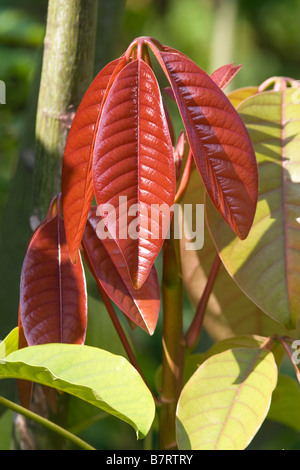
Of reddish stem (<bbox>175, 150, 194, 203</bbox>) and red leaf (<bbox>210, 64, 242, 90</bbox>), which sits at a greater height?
red leaf (<bbox>210, 64, 242, 90</bbox>)


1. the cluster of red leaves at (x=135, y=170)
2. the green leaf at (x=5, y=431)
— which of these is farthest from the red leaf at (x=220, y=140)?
the green leaf at (x=5, y=431)

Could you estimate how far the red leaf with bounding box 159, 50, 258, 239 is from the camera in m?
0.46

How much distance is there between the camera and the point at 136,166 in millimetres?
447

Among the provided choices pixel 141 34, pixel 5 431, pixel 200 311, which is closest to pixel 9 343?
pixel 200 311

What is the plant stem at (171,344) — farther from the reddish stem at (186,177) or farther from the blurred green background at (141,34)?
the blurred green background at (141,34)

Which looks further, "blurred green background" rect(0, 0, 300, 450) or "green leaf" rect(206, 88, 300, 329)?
"blurred green background" rect(0, 0, 300, 450)

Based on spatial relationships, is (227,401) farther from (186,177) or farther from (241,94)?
(241,94)

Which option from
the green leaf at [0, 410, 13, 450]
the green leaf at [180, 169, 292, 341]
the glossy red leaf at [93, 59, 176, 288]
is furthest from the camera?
the green leaf at [0, 410, 13, 450]

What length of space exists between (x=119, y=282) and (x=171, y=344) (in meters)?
0.11

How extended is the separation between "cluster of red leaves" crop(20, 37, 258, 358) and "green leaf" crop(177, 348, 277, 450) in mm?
81

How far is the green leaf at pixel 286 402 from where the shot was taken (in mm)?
742

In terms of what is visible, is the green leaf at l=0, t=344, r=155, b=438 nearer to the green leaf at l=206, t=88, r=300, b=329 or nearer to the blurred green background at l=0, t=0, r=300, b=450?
the green leaf at l=206, t=88, r=300, b=329

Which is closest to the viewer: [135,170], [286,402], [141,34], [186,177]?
[135,170]

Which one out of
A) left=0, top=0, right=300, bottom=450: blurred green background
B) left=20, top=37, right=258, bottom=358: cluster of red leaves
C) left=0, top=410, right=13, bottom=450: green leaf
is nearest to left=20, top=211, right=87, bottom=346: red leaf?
left=20, top=37, right=258, bottom=358: cluster of red leaves
